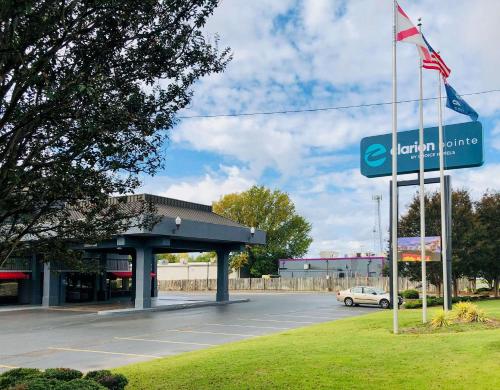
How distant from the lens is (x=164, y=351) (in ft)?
50.2

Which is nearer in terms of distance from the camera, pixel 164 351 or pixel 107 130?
pixel 107 130

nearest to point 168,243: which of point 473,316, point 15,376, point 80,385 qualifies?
point 473,316

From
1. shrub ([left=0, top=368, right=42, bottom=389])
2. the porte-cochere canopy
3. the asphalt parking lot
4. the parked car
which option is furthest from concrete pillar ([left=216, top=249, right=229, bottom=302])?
shrub ([left=0, top=368, right=42, bottom=389])

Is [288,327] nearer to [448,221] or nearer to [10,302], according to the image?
[448,221]

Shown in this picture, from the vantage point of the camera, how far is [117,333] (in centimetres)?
2025

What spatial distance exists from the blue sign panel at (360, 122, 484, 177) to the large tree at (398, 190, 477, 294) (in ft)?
19.8

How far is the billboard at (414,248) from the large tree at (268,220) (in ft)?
147

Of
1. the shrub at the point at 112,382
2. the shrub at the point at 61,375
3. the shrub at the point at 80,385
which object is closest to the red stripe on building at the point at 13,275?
the shrub at the point at 61,375

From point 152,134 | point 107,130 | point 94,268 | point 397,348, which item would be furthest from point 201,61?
point 397,348

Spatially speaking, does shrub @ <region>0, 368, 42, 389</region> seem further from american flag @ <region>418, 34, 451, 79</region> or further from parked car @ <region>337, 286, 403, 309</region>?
parked car @ <region>337, 286, 403, 309</region>

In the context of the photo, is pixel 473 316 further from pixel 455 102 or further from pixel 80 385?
pixel 80 385

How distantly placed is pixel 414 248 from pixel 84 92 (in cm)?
2790

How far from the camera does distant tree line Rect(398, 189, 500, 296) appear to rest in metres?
32.2

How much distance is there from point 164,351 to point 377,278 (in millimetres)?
43454
